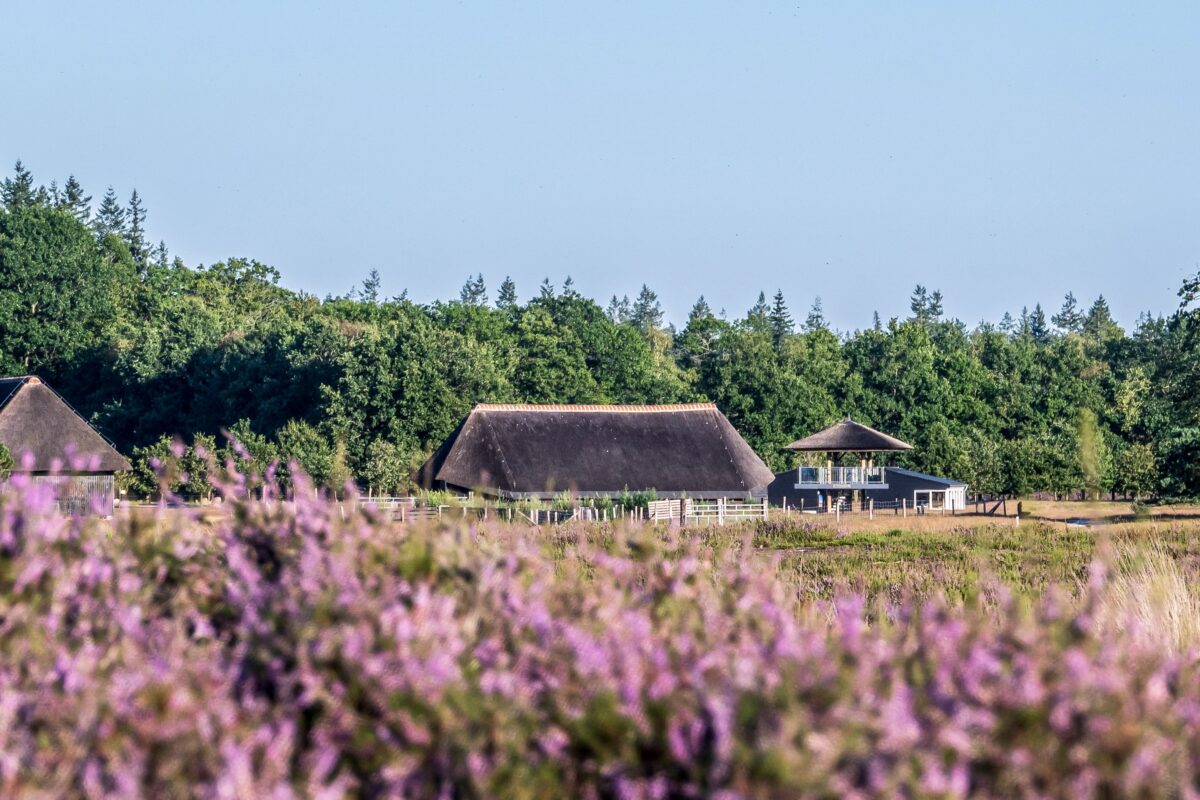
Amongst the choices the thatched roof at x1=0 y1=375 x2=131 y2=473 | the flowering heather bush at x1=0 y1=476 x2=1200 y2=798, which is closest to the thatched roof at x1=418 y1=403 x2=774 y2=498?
the thatched roof at x1=0 y1=375 x2=131 y2=473

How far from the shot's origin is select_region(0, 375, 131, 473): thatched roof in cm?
5228

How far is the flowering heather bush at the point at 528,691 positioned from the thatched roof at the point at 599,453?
168 ft

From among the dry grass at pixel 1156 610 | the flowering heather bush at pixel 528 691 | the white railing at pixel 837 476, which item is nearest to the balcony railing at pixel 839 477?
the white railing at pixel 837 476

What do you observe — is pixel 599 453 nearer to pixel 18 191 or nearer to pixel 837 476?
pixel 837 476

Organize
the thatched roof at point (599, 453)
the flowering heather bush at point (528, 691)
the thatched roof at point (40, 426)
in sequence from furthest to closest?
the thatched roof at point (599, 453) → the thatched roof at point (40, 426) → the flowering heather bush at point (528, 691)

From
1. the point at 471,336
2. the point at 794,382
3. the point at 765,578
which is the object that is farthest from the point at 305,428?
the point at 765,578

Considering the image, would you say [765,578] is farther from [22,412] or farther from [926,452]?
[926,452]

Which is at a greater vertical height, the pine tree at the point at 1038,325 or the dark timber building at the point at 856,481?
the pine tree at the point at 1038,325

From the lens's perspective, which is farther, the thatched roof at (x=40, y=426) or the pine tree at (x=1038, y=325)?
the pine tree at (x=1038, y=325)

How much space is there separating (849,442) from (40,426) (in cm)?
3580

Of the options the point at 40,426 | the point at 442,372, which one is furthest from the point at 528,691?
the point at 442,372

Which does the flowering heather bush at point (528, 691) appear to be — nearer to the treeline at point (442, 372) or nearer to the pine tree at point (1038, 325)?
the treeline at point (442, 372)

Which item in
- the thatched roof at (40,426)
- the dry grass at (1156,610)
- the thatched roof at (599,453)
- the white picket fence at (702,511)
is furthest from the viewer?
the thatched roof at (599,453)

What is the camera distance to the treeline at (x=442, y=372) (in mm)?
67000
